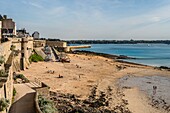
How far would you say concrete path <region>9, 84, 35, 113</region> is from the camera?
42.8 ft

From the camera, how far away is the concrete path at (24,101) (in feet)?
42.8

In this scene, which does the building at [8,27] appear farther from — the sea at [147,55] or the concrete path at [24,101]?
the sea at [147,55]

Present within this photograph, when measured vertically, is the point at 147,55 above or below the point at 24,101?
below

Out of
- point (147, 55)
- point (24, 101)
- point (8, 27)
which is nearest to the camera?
point (24, 101)

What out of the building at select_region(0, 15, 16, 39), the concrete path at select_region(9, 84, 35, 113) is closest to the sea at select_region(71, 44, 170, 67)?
the building at select_region(0, 15, 16, 39)

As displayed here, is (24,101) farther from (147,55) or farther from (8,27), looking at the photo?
(147,55)

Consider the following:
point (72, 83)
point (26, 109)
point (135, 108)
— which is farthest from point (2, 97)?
point (72, 83)

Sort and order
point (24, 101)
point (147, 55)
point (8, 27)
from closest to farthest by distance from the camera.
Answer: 1. point (24, 101)
2. point (8, 27)
3. point (147, 55)

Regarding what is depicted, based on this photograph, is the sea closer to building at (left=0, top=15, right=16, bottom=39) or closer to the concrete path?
building at (left=0, top=15, right=16, bottom=39)

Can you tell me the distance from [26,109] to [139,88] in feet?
56.5

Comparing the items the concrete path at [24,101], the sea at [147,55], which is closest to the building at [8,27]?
the concrete path at [24,101]

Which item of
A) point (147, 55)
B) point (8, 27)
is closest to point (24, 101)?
point (8, 27)

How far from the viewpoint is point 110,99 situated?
68.7 ft

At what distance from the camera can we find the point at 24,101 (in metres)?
14.5
